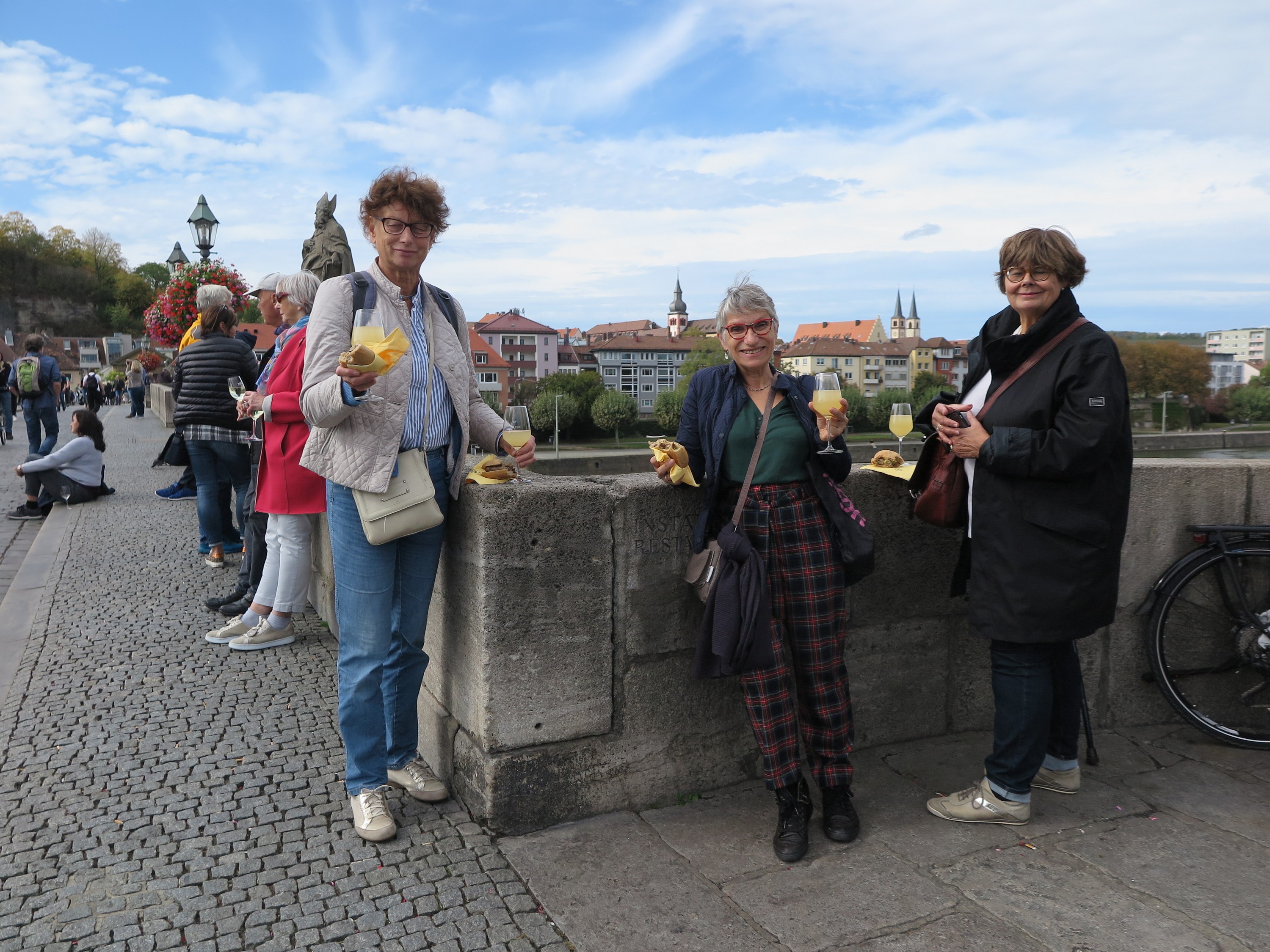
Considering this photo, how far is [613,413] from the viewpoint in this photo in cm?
8631

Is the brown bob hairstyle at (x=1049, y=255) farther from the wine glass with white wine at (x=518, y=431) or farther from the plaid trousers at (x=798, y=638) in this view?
the wine glass with white wine at (x=518, y=431)

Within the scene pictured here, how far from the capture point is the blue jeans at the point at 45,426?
13.2 m

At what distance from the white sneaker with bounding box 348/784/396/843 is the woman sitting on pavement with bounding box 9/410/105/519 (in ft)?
27.0

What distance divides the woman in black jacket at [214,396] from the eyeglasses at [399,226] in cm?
350

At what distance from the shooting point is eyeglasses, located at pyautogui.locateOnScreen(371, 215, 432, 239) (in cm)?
288

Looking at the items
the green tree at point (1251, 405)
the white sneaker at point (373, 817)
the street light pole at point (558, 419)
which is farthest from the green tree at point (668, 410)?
the white sneaker at point (373, 817)

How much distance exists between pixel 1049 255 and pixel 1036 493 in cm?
71

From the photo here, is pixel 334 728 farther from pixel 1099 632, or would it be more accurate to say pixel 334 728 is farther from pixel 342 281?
pixel 1099 632

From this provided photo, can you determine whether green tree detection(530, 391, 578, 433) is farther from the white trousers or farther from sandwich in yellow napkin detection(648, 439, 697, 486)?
sandwich in yellow napkin detection(648, 439, 697, 486)

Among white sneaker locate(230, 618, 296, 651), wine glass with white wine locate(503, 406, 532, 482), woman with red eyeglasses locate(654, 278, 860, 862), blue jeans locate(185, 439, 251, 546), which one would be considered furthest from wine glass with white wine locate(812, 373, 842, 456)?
blue jeans locate(185, 439, 251, 546)

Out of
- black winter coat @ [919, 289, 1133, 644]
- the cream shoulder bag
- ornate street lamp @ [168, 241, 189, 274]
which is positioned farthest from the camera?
ornate street lamp @ [168, 241, 189, 274]

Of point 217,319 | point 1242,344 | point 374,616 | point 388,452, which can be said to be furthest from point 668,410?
point 1242,344

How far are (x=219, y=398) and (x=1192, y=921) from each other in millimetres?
5648

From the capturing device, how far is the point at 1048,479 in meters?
2.78
